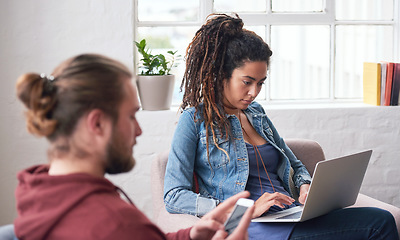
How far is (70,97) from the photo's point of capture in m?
1.11

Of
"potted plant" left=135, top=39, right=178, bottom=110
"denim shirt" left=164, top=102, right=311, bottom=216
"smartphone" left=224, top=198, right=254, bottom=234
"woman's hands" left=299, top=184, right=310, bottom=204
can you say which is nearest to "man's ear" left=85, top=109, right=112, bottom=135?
"smartphone" left=224, top=198, right=254, bottom=234

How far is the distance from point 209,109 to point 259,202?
0.43 metres

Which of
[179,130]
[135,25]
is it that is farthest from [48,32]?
[179,130]

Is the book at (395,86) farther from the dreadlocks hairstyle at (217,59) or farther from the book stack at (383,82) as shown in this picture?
the dreadlocks hairstyle at (217,59)

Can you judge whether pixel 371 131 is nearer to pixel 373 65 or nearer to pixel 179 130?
pixel 373 65

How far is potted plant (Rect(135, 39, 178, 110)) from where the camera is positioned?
3082 millimetres

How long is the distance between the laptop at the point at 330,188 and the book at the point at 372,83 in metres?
1.42

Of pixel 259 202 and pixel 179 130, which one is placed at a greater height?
pixel 179 130

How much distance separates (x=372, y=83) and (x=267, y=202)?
1.73m

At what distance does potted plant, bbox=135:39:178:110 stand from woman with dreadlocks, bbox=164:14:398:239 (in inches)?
31.8

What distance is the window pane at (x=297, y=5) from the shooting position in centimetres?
346

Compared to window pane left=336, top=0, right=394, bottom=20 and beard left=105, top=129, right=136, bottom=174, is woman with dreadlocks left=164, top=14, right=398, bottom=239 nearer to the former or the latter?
beard left=105, top=129, right=136, bottom=174

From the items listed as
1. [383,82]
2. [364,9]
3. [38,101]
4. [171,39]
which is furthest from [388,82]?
[38,101]

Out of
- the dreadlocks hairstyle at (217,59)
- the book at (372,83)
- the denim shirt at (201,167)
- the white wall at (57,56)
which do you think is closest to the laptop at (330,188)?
the denim shirt at (201,167)
